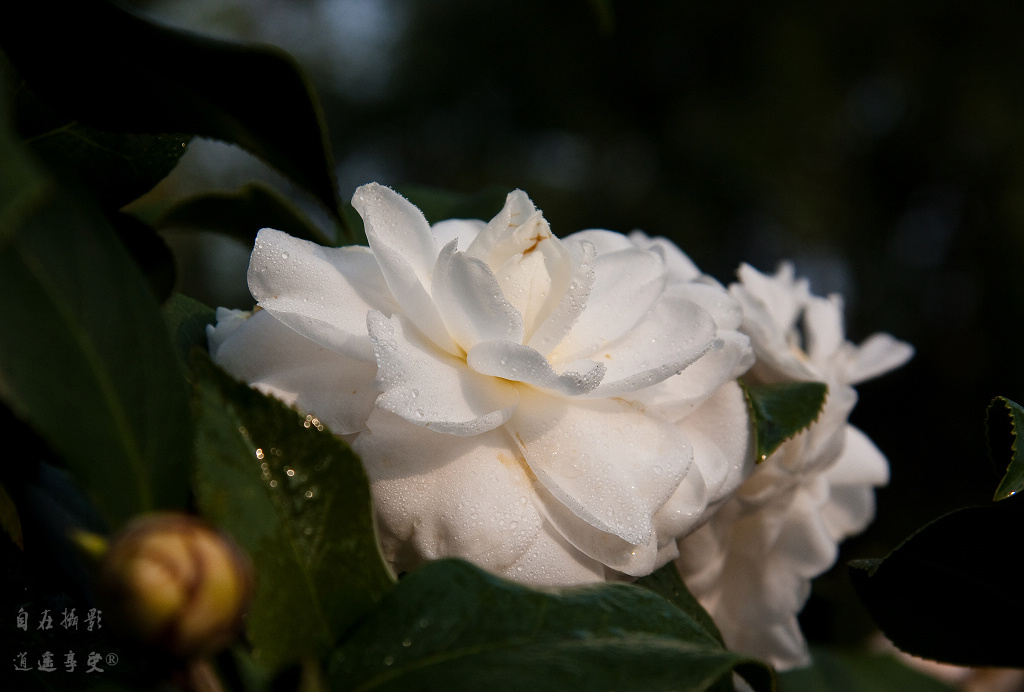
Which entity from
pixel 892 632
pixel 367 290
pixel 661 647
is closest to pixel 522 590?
pixel 661 647

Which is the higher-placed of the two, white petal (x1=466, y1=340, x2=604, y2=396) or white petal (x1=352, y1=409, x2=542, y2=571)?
white petal (x1=466, y1=340, x2=604, y2=396)

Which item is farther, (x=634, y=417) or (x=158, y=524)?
(x=634, y=417)

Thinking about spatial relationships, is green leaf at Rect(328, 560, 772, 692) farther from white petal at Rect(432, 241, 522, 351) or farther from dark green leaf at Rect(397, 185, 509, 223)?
dark green leaf at Rect(397, 185, 509, 223)

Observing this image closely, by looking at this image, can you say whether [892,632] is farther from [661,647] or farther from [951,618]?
[661,647]

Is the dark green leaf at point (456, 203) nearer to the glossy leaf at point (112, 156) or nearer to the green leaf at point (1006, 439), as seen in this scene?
the glossy leaf at point (112, 156)

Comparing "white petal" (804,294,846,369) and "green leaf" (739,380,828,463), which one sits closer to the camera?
"green leaf" (739,380,828,463)

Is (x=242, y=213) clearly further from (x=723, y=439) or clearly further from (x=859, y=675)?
(x=859, y=675)

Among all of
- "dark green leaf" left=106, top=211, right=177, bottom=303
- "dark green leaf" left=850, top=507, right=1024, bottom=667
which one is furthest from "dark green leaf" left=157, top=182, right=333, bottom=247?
"dark green leaf" left=850, top=507, right=1024, bottom=667
